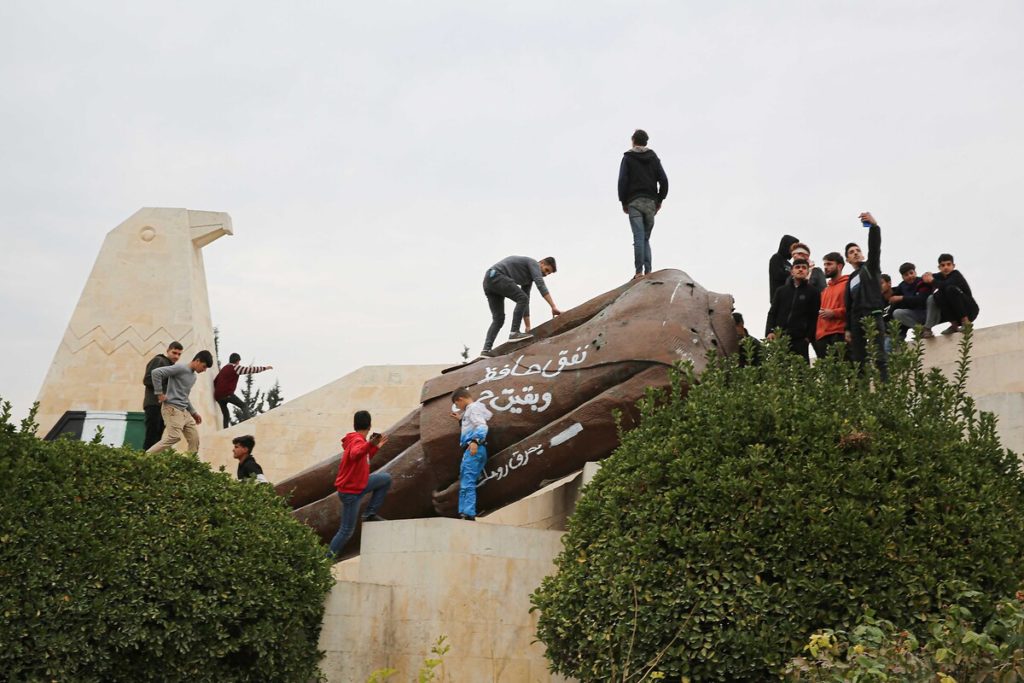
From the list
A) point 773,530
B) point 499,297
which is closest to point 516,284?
point 499,297

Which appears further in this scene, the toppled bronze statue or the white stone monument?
the white stone monument

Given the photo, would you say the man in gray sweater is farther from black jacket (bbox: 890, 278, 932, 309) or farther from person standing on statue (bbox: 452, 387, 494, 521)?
black jacket (bbox: 890, 278, 932, 309)

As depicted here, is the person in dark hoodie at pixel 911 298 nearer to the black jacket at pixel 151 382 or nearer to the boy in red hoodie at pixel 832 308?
the boy in red hoodie at pixel 832 308

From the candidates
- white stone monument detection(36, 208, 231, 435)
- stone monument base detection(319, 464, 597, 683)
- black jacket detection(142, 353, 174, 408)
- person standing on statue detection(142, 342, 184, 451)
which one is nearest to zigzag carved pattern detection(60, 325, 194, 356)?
white stone monument detection(36, 208, 231, 435)

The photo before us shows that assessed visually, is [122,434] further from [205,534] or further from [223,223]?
[205,534]

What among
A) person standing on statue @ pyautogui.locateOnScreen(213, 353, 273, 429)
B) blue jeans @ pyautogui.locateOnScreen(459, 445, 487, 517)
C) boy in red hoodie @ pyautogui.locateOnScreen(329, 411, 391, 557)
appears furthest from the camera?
person standing on statue @ pyautogui.locateOnScreen(213, 353, 273, 429)

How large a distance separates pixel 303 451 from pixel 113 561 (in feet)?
38.1

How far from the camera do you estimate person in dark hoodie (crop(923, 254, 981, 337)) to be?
13.7m

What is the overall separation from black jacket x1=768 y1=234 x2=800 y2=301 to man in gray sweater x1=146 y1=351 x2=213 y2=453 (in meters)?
5.63

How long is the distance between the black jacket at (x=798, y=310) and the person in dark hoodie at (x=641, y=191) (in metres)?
1.67

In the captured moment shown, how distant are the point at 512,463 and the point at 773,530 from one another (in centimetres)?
414

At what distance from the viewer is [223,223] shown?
2244cm

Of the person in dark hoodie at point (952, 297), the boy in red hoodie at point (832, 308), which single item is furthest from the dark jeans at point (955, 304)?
the boy in red hoodie at point (832, 308)

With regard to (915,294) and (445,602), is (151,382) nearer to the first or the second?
(445,602)
